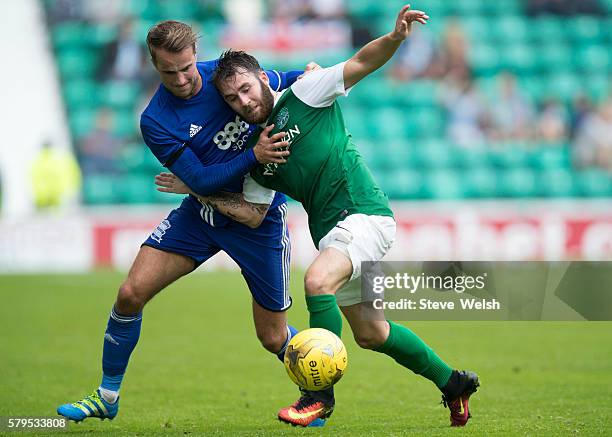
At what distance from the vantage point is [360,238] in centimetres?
566

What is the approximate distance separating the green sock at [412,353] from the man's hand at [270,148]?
120 cm

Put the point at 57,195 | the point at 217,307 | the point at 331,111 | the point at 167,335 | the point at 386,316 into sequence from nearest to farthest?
the point at 331,111
the point at 386,316
the point at 167,335
the point at 217,307
the point at 57,195

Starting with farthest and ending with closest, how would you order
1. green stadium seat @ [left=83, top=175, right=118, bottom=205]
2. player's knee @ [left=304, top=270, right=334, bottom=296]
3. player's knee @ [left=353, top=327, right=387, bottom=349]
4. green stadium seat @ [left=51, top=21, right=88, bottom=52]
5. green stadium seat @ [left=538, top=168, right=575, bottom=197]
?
1. green stadium seat @ [left=51, top=21, right=88, bottom=52]
2. green stadium seat @ [left=538, top=168, right=575, bottom=197]
3. green stadium seat @ [left=83, top=175, right=118, bottom=205]
4. player's knee @ [left=353, top=327, right=387, bottom=349]
5. player's knee @ [left=304, top=270, right=334, bottom=296]

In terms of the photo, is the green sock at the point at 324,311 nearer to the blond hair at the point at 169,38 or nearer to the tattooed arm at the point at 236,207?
the tattooed arm at the point at 236,207

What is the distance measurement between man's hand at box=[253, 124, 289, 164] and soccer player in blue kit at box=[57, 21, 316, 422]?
0.02m

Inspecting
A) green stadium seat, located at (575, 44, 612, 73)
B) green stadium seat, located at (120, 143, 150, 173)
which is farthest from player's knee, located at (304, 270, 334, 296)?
green stadium seat, located at (575, 44, 612, 73)

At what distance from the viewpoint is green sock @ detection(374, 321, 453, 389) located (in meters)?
6.08

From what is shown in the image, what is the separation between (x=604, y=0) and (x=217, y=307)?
50.9 ft

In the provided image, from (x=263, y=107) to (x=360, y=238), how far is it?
0.95 m

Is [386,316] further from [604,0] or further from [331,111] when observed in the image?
[604,0]

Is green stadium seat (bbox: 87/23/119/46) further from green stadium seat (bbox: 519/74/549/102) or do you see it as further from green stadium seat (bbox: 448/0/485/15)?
green stadium seat (bbox: 519/74/549/102)

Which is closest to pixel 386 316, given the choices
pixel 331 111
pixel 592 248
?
pixel 331 111

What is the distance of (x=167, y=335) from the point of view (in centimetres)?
1114

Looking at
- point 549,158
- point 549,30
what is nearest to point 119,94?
point 549,158
